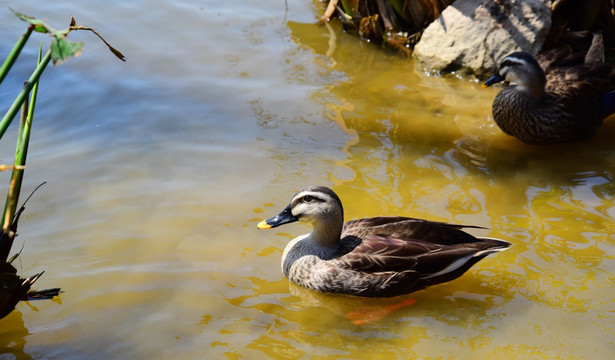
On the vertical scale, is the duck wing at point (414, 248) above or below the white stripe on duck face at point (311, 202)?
below

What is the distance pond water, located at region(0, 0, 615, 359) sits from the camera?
433 cm

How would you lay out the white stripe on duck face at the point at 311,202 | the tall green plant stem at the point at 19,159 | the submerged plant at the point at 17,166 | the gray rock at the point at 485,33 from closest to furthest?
1. the submerged plant at the point at 17,166
2. the tall green plant stem at the point at 19,159
3. the white stripe on duck face at the point at 311,202
4. the gray rock at the point at 485,33

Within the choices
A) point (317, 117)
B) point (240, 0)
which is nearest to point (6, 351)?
point (317, 117)

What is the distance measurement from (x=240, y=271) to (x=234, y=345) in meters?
0.78

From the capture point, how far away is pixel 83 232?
522 centimetres

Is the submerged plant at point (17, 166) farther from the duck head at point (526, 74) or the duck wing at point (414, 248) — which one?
the duck head at point (526, 74)

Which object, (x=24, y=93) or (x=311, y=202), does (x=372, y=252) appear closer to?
(x=311, y=202)

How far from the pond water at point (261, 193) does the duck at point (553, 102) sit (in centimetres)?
20

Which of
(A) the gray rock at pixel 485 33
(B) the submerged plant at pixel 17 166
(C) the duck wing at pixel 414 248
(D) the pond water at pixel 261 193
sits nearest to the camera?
(B) the submerged plant at pixel 17 166

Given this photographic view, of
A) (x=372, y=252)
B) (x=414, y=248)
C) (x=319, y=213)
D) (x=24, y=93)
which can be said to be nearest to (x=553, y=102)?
(x=414, y=248)

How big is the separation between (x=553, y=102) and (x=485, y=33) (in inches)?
58.9

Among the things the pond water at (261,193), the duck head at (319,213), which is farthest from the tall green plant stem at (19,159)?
the duck head at (319,213)

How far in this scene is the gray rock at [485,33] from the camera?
757 cm

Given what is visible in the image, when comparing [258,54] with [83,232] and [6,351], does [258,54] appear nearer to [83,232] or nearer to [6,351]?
[83,232]
